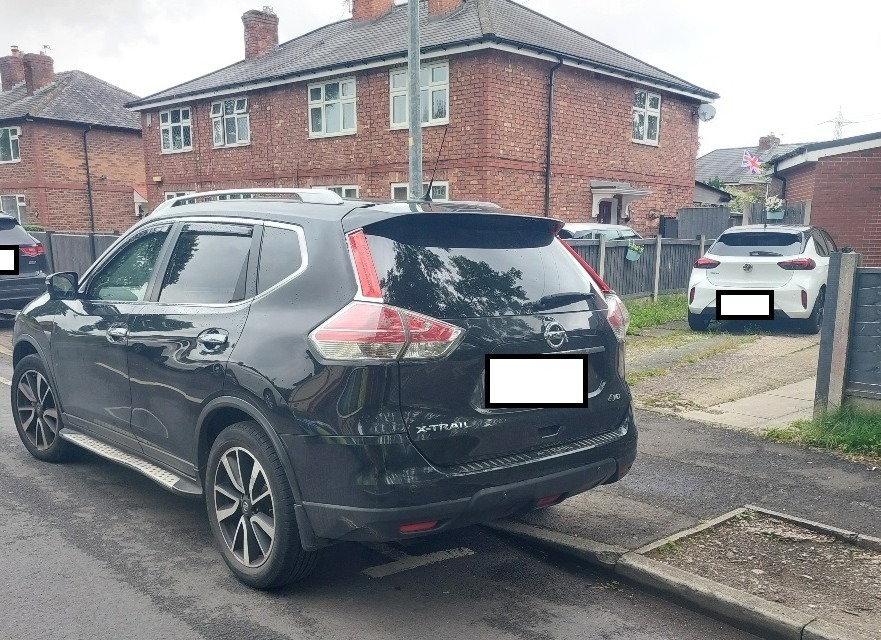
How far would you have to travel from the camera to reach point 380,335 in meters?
3.12

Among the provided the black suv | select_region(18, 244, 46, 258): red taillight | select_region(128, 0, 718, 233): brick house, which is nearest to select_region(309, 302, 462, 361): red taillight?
the black suv

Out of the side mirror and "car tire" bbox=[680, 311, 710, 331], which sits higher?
the side mirror

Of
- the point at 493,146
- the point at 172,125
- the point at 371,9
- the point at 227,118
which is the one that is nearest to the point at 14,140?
the point at 172,125

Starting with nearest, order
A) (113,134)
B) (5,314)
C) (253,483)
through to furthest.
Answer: (253,483) < (5,314) < (113,134)

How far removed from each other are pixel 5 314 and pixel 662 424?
10318mm

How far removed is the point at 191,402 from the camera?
380cm

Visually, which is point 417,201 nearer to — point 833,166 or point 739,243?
point 739,243

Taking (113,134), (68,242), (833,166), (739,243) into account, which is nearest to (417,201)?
(739,243)

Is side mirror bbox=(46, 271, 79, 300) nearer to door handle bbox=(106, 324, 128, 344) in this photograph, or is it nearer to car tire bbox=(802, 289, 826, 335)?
door handle bbox=(106, 324, 128, 344)

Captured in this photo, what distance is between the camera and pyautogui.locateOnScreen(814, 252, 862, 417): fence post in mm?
5652

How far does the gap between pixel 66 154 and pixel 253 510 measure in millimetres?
32542

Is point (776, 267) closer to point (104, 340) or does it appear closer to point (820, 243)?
point (820, 243)

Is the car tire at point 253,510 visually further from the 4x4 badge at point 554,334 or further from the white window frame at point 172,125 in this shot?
the white window frame at point 172,125

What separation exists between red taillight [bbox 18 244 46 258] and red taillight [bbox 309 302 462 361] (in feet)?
33.8
